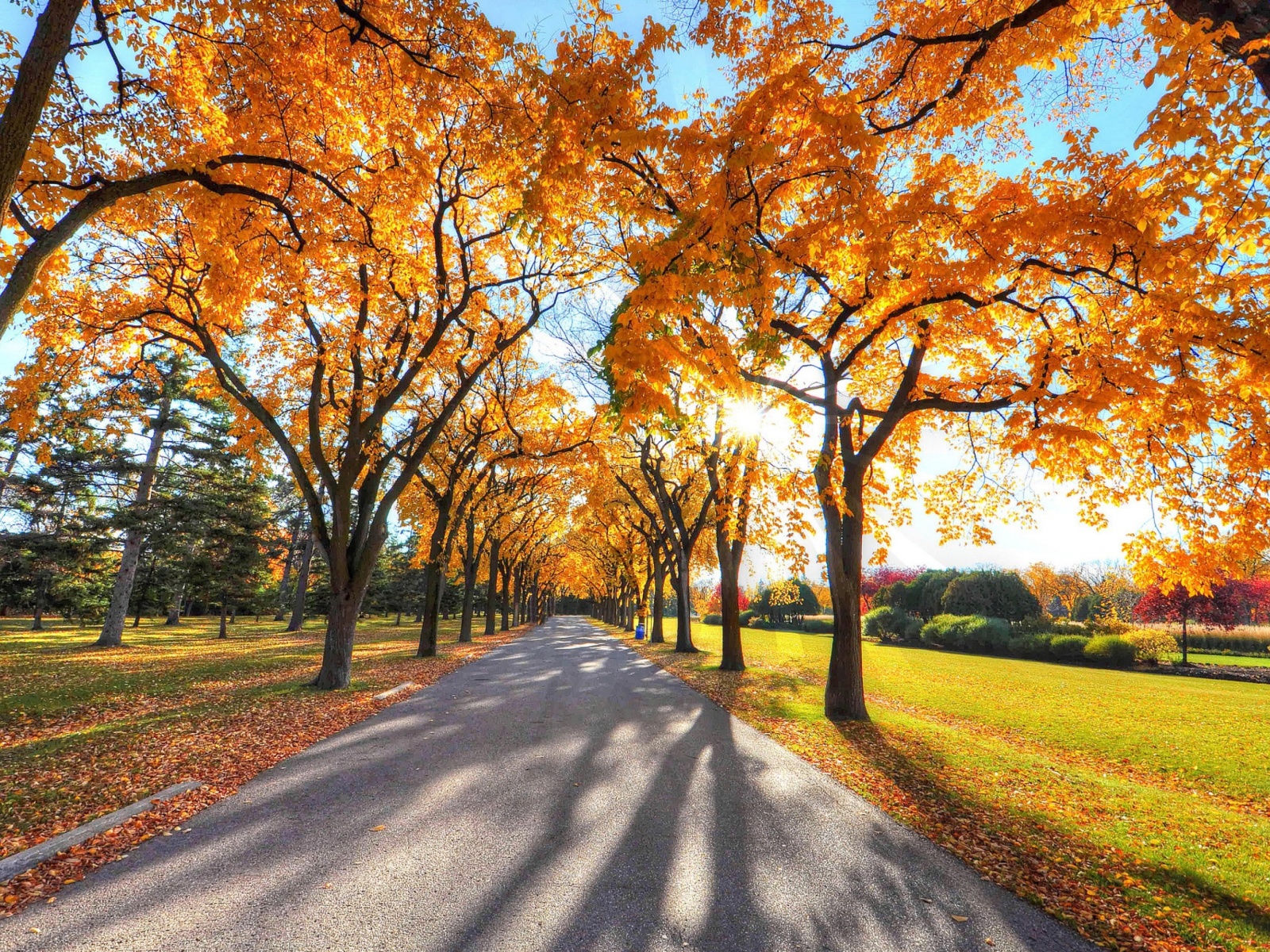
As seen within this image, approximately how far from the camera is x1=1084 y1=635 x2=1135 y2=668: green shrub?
25.8 meters

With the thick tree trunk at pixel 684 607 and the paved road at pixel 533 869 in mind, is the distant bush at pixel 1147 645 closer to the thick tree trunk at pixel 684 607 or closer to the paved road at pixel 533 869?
the thick tree trunk at pixel 684 607

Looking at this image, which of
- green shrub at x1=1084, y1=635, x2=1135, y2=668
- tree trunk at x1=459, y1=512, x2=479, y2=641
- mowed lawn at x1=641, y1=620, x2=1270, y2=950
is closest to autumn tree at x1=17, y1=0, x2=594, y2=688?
mowed lawn at x1=641, y1=620, x2=1270, y2=950

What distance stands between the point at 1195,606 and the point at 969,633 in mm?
12704

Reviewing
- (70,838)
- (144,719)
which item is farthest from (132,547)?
(70,838)

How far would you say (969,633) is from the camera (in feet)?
111

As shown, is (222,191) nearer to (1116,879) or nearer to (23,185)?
(23,185)

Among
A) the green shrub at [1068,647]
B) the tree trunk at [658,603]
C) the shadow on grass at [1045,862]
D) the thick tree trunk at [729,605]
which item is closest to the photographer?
the shadow on grass at [1045,862]

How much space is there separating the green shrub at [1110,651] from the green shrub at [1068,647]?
48cm

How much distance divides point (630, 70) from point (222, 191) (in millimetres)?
5521

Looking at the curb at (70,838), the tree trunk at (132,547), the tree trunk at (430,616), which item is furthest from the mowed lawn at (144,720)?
the tree trunk at (132,547)

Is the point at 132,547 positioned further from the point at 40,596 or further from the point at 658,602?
the point at 658,602

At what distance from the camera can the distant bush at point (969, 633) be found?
32.4m

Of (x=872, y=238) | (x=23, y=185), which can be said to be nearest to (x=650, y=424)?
(x=872, y=238)

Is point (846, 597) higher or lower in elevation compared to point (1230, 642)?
higher
